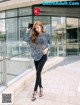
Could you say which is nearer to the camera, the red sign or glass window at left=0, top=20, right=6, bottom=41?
the red sign

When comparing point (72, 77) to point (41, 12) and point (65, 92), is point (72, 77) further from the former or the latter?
point (41, 12)

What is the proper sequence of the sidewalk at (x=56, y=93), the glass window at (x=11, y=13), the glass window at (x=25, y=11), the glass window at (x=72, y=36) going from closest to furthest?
the sidewalk at (x=56, y=93) < the glass window at (x=25, y=11) < the glass window at (x=72, y=36) < the glass window at (x=11, y=13)

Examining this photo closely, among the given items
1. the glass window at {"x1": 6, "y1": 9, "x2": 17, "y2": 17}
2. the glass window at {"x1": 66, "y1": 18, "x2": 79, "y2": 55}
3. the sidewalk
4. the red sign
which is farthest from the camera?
the glass window at {"x1": 6, "y1": 9, "x2": 17, "y2": 17}

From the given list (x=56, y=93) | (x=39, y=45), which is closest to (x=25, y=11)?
(x=56, y=93)

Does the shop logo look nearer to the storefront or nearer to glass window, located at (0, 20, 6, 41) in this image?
the storefront

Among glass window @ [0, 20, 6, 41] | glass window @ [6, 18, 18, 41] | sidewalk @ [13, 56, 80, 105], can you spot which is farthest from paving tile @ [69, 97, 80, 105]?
glass window @ [0, 20, 6, 41]

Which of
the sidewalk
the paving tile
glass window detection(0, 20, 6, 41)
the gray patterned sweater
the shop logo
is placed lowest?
the paving tile

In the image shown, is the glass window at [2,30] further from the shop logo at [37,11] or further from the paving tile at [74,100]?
the paving tile at [74,100]

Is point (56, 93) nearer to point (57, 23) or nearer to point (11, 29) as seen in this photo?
point (57, 23)

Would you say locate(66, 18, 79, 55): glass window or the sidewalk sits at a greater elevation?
locate(66, 18, 79, 55): glass window

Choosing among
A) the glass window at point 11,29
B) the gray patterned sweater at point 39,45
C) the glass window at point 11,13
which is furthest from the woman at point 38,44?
the glass window at point 11,13

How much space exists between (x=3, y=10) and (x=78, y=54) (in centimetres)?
698

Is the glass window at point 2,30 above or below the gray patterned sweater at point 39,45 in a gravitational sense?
above

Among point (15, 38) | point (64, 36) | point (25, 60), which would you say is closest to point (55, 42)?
point (64, 36)
